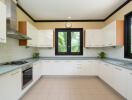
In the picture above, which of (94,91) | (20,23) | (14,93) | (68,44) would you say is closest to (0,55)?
(14,93)

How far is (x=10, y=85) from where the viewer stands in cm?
253

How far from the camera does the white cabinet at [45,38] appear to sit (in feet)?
19.6

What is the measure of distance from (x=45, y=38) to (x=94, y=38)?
210cm

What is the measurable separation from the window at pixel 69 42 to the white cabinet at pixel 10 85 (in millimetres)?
3428

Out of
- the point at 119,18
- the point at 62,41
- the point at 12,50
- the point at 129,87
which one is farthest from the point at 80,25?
the point at 129,87

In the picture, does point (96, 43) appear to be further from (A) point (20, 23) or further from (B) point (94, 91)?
(A) point (20, 23)

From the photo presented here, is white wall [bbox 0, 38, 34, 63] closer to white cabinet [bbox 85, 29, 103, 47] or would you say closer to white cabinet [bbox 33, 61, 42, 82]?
white cabinet [bbox 33, 61, 42, 82]

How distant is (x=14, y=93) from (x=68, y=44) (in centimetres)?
393

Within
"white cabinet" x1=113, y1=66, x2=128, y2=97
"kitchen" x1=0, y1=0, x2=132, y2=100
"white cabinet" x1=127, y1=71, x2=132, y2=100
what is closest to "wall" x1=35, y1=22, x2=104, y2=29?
"kitchen" x1=0, y1=0, x2=132, y2=100

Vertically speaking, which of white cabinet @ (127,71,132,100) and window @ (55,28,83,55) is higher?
window @ (55,28,83,55)

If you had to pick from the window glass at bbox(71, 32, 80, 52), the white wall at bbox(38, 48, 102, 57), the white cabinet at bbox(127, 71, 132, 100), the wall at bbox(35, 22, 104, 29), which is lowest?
the white cabinet at bbox(127, 71, 132, 100)

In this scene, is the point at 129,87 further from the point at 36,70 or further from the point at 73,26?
the point at 73,26

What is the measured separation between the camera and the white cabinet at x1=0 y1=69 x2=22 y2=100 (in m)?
2.25

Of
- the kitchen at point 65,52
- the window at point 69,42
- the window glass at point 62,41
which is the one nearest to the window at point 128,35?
the kitchen at point 65,52
